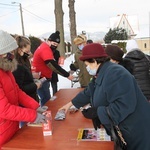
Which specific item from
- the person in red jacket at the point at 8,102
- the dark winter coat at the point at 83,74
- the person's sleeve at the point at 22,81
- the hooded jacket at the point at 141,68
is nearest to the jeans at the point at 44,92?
the dark winter coat at the point at 83,74

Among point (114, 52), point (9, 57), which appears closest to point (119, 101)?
point (9, 57)

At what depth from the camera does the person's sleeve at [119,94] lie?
1.54 m

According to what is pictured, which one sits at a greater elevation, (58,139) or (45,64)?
(45,64)

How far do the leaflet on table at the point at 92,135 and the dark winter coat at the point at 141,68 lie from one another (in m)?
1.12

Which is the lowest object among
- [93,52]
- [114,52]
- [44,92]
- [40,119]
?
[44,92]

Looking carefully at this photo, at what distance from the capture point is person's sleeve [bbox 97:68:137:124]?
5.04 feet

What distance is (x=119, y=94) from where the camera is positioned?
1534 mm

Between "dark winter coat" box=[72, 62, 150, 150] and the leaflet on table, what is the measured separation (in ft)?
0.28

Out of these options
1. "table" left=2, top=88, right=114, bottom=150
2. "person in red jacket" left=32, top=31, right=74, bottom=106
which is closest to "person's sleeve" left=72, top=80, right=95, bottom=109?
"table" left=2, top=88, right=114, bottom=150

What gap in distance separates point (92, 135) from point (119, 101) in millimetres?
384

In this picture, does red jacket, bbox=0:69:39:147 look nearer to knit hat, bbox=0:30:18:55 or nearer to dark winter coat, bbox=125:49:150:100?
knit hat, bbox=0:30:18:55

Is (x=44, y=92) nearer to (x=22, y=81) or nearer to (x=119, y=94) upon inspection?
(x=22, y=81)

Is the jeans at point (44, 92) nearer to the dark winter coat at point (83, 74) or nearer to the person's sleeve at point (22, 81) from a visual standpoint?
the dark winter coat at point (83, 74)

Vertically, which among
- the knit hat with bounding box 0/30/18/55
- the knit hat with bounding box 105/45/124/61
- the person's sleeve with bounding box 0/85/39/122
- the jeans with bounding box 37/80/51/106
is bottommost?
the jeans with bounding box 37/80/51/106
